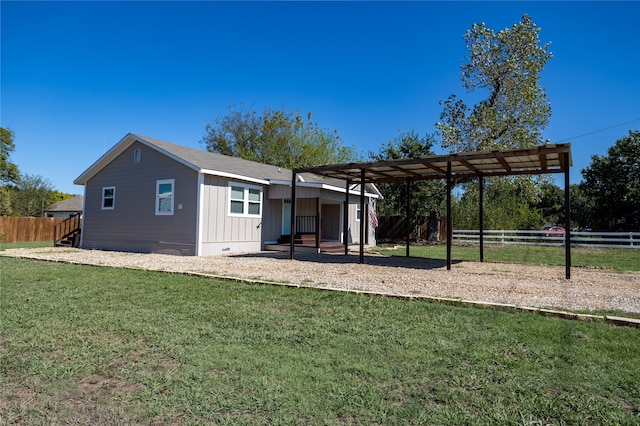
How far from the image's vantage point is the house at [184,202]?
13.0 meters

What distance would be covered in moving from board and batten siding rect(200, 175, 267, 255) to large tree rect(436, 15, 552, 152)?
10938 mm

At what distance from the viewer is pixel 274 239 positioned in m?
15.7

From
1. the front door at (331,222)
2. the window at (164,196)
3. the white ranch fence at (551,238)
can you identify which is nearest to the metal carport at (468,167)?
the front door at (331,222)

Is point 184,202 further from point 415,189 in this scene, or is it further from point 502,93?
point 502,93

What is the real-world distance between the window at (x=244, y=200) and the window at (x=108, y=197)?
207 inches

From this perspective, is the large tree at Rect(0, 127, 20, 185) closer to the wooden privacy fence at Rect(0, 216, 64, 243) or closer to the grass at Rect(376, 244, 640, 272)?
the wooden privacy fence at Rect(0, 216, 64, 243)

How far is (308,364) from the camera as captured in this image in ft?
10.5

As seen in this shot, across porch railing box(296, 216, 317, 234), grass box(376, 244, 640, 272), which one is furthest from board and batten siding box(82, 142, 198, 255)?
grass box(376, 244, 640, 272)

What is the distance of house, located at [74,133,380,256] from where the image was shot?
12984mm

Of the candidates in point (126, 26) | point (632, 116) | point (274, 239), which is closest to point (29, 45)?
point (126, 26)

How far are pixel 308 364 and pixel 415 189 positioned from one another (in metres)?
19.3

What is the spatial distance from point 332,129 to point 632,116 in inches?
775

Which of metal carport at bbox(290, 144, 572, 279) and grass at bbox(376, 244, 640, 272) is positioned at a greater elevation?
metal carport at bbox(290, 144, 572, 279)

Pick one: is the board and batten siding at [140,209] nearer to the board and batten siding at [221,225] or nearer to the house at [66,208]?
the board and batten siding at [221,225]
